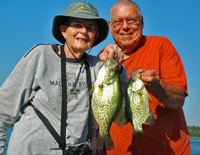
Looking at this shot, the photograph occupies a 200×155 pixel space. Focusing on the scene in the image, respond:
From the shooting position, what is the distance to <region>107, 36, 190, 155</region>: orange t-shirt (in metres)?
4.62

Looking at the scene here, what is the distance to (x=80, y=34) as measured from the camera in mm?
3611

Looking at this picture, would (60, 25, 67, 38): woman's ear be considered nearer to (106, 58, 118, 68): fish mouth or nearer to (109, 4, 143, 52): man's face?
(106, 58, 118, 68): fish mouth

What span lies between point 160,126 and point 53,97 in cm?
244

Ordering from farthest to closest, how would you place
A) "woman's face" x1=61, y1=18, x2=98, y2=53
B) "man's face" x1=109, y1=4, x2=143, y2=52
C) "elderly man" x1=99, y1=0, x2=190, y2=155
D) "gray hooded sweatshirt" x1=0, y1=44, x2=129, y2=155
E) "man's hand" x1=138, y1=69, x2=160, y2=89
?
"man's face" x1=109, y1=4, x2=143, y2=52 < "elderly man" x1=99, y1=0, x2=190, y2=155 < "woman's face" x1=61, y1=18, x2=98, y2=53 < "man's hand" x1=138, y1=69, x2=160, y2=89 < "gray hooded sweatshirt" x1=0, y1=44, x2=129, y2=155

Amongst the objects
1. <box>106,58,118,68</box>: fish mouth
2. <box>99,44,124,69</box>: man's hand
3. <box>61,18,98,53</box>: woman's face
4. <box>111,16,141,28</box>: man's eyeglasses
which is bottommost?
<box>106,58,118,68</box>: fish mouth

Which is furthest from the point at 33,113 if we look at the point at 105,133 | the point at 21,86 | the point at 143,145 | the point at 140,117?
the point at 143,145

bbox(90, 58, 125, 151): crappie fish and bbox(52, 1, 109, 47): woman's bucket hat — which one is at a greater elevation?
bbox(52, 1, 109, 47): woman's bucket hat

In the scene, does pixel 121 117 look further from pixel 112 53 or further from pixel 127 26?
pixel 127 26

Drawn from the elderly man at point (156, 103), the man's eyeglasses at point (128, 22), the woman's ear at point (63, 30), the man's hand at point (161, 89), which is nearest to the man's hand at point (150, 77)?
the man's hand at point (161, 89)

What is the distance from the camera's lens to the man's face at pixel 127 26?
16.7ft

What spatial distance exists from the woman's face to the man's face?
59.5 inches

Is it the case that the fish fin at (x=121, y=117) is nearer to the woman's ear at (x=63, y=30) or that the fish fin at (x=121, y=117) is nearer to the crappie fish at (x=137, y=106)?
the crappie fish at (x=137, y=106)

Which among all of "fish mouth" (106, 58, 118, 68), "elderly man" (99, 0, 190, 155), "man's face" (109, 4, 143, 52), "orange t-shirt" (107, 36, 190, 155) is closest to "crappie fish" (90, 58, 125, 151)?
"fish mouth" (106, 58, 118, 68)

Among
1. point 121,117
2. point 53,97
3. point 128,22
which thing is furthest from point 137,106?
point 128,22
